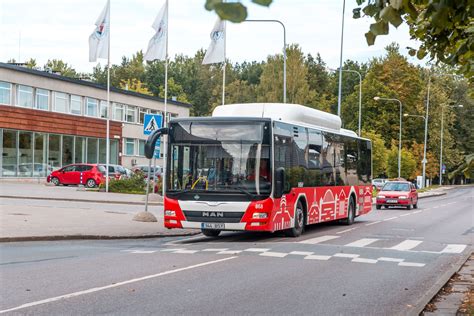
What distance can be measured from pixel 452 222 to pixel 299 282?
19132 mm

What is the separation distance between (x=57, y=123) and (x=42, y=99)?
237cm

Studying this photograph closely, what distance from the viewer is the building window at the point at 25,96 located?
52656 millimetres

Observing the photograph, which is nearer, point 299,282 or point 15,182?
point 299,282

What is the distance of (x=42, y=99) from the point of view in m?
55.4

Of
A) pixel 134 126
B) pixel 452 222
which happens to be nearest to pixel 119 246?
pixel 452 222

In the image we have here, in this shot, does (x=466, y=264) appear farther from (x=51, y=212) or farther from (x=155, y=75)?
(x=155, y=75)

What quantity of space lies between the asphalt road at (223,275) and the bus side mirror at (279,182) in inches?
45.1

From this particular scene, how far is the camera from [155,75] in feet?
397

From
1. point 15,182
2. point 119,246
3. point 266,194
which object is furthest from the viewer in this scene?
point 15,182

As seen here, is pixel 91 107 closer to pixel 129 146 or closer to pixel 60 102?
pixel 60 102

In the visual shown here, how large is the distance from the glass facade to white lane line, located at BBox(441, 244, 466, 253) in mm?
37815

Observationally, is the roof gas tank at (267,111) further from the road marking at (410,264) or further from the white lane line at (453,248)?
the road marking at (410,264)

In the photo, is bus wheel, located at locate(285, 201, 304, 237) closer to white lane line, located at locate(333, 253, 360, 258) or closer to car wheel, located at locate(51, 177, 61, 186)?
white lane line, located at locate(333, 253, 360, 258)

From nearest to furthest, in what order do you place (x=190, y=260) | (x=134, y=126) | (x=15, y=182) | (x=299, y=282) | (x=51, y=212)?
(x=299, y=282) → (x=190, y=260) → (x=51, y=212) → (x=15, y=182) → (x=134, y=126)
